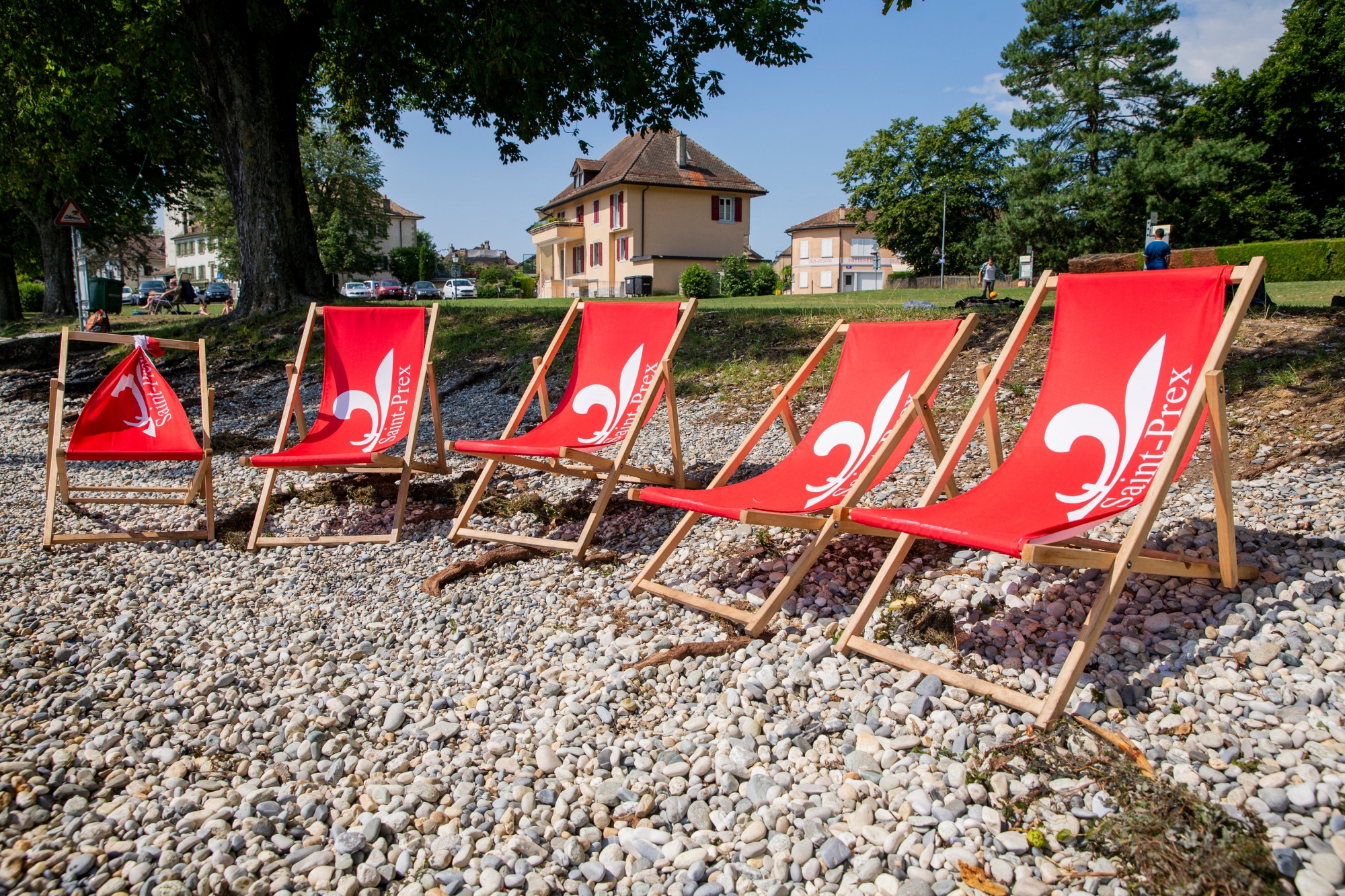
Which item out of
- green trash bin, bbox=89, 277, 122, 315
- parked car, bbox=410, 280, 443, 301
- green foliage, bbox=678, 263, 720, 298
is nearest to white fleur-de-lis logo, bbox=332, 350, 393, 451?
green trash bin, bbox=89, 277, 122, 315

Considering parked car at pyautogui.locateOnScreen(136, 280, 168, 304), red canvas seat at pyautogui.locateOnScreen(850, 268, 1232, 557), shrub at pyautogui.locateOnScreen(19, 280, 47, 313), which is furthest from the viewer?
parked car at pyautogui.locateOnScreen(136, 280, 168, 304)

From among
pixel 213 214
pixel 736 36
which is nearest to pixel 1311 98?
pixel 736 36

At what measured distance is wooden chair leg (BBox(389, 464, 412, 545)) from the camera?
4211 mm

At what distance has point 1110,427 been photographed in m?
2.84

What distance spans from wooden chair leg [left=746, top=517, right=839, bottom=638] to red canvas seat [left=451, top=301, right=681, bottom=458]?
1.46 m

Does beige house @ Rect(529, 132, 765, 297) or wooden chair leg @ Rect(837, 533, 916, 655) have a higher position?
beige house @ Rect(529, 132, 765, 297)

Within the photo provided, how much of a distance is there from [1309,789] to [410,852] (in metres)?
1.99

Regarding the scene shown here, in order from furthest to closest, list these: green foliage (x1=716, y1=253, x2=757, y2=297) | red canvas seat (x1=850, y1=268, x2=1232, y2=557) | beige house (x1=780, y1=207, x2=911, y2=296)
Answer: beige house (x1=780, y1=207, x2=911, y2=296)
green foliage (x1=716, y1=253, x2=757, y2=297)
red canvas seat (x1=850, y1=268, x2=1232, y2=557)

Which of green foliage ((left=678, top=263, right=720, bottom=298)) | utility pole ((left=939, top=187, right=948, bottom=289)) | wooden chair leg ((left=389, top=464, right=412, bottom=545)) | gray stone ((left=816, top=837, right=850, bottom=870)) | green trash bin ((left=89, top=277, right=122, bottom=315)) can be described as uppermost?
utility pole ((left=939, top=187, right=948, bottom=289))

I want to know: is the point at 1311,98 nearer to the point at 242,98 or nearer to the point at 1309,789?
the point at 242,98

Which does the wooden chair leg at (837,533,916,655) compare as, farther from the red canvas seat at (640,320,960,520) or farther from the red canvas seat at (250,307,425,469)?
the red canvas seat at (250,307,425,469)

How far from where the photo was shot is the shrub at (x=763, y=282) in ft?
106

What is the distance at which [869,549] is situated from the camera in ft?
11.3

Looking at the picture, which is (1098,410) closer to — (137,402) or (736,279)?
(137,402)
